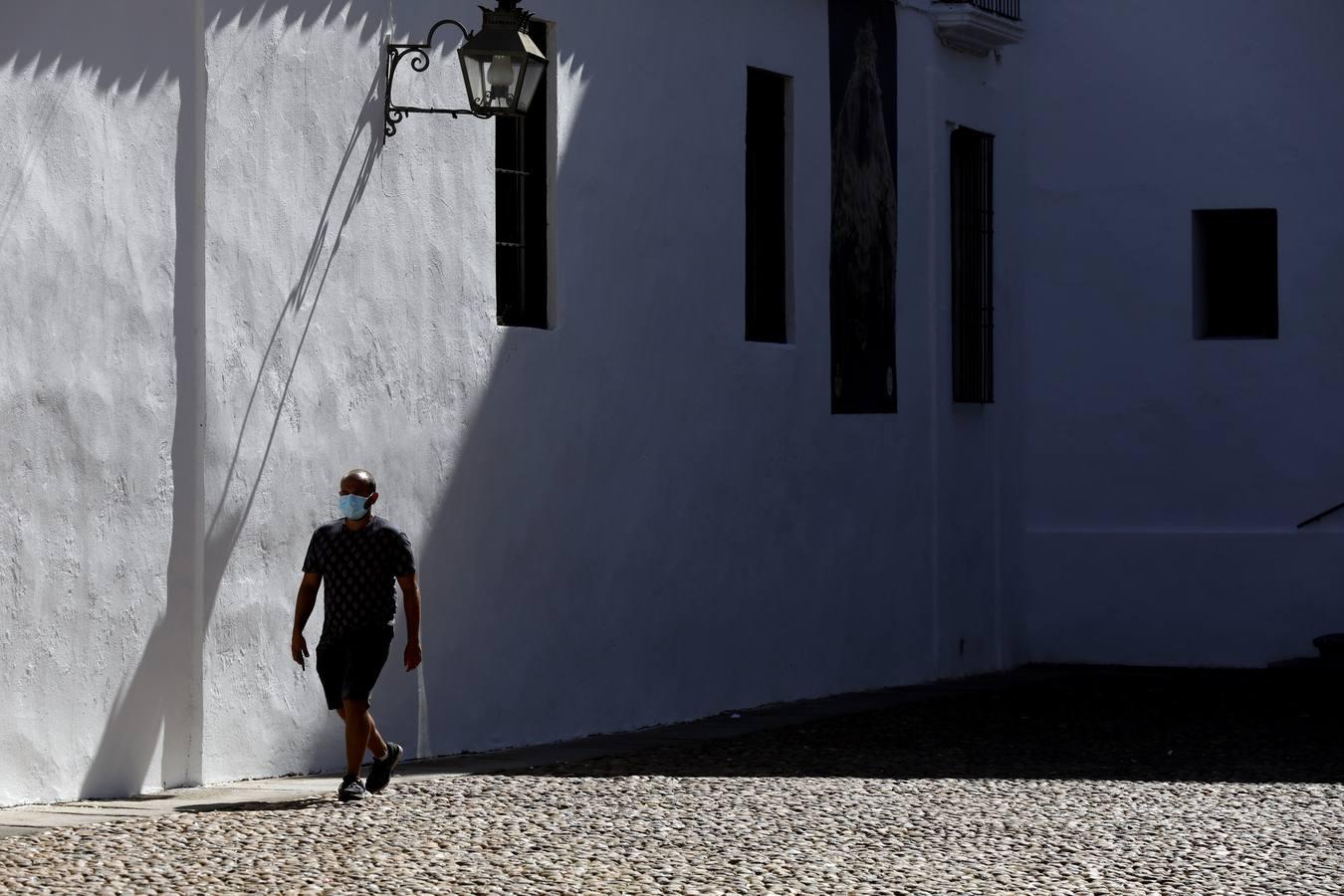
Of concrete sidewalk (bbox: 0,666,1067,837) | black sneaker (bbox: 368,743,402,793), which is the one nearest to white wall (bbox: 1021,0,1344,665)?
concrete sidewalk (bbox: 0,666,1067,837)

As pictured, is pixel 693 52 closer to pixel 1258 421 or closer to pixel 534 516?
→ pixel 534 516

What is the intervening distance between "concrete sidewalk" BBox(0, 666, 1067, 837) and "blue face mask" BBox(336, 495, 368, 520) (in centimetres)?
126

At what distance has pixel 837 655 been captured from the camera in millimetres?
15594

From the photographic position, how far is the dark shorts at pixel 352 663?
9.82m

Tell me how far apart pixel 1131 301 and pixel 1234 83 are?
190 cm

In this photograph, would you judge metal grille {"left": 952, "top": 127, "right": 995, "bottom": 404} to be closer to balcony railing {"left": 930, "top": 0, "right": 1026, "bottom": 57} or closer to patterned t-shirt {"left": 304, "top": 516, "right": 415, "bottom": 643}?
balcony railing {"left": 930, "top": 0, "right": 1026, "bottom": 57}

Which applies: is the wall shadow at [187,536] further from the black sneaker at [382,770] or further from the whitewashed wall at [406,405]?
the black sneaker at [382,770]

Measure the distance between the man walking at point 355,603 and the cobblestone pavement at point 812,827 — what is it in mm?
410

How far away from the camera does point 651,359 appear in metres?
13.5

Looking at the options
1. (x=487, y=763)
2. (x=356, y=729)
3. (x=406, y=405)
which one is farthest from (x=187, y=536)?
(x=487, y=763)

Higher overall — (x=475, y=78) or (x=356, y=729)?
(x=475, y=78)

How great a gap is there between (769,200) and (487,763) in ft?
16.8

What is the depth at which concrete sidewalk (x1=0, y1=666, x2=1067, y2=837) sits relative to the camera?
9453 mm

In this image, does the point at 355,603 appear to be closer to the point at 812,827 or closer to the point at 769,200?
the point at 812,827
